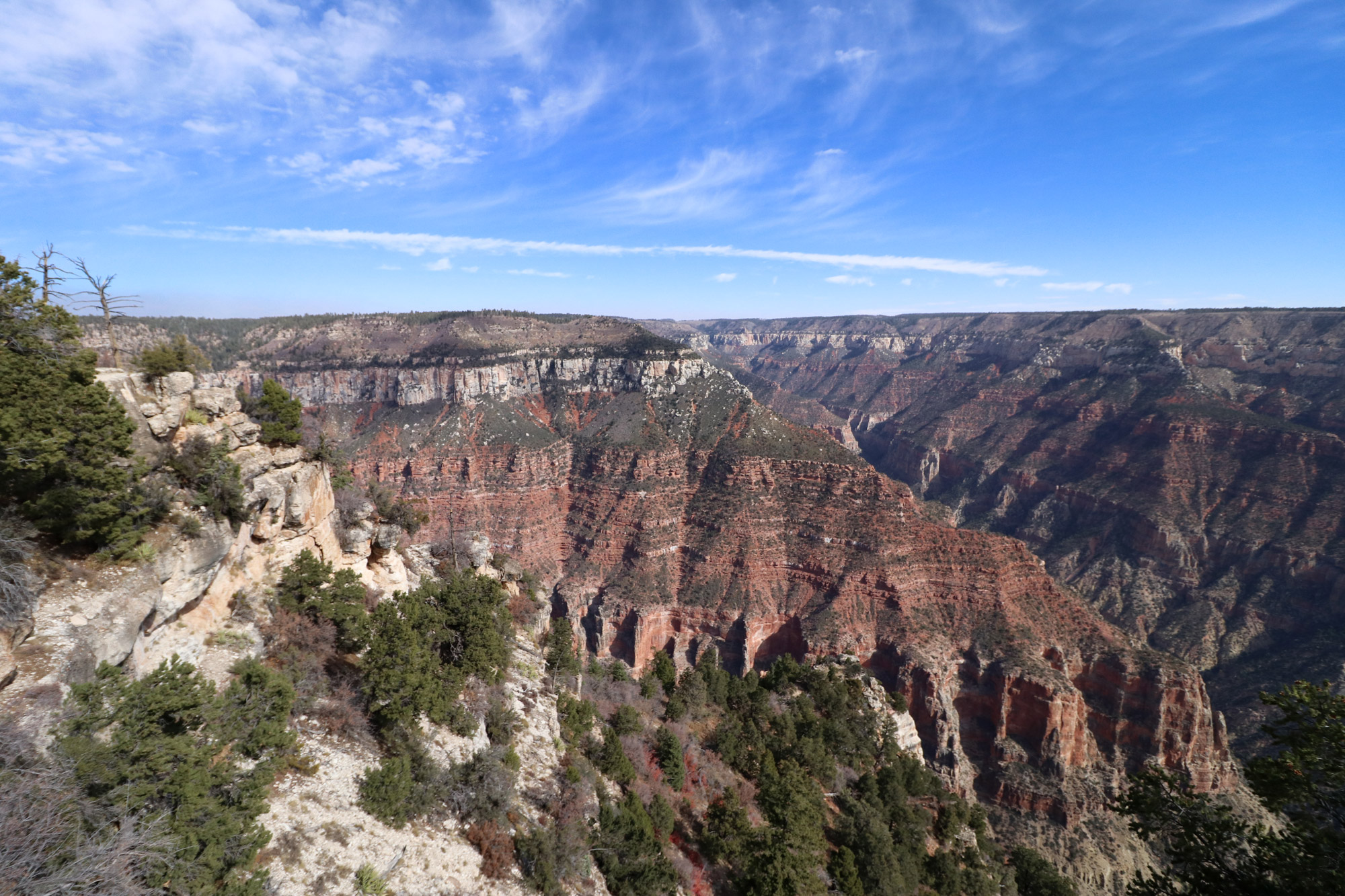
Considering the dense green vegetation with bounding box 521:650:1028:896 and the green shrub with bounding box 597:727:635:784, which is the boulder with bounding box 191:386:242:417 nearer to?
the dense green vegetation with bounding box 521:650:1028:896

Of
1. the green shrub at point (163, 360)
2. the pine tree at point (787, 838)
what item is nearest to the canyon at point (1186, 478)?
the pine tree at point (787, 838)

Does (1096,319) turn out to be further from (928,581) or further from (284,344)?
(284,344)

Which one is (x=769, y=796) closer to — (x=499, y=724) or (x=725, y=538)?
(x=499, y=724)

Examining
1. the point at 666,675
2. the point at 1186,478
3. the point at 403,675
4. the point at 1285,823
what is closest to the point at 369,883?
the point at 403,675

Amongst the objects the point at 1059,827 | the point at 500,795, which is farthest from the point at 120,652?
the point at 1059,827

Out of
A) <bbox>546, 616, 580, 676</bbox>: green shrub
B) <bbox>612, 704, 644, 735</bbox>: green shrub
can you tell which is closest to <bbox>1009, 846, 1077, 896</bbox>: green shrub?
<bbox>612, 704, 644, 735</bbox>: green shrub
